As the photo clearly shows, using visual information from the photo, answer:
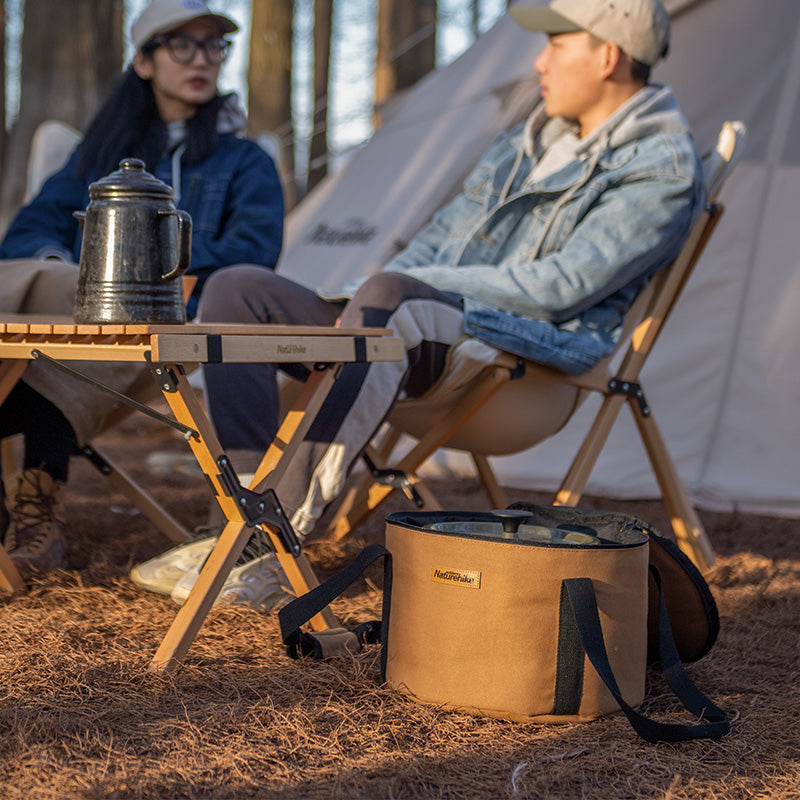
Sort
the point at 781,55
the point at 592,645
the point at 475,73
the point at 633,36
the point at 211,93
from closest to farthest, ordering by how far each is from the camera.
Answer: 1. the point at 592,645
2. the point at 633,36
3. the point at 211,93
4. the point at 781,55
5. the point at 475,73

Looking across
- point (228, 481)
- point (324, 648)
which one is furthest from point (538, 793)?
point (228, 481)

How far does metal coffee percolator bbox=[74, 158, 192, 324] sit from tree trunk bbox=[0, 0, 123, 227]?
12.9 feet

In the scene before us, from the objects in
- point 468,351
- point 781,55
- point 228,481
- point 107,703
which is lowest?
point 107,703

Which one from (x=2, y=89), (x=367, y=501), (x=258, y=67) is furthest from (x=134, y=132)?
(x=2, y=89)

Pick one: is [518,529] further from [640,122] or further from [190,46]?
[190,46]

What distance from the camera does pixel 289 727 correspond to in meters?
1.53

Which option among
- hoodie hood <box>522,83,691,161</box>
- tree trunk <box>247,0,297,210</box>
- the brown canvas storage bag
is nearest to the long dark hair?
hoodie hood <box>522,83,691,161</box>

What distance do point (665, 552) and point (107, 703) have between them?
0.93 m

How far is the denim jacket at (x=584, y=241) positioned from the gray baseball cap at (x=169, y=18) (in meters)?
0.93

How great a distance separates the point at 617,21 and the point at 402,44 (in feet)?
14.8

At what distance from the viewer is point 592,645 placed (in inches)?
61.1

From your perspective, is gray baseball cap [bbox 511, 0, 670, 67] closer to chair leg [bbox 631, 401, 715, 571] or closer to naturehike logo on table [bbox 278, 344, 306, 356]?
chair leg [bbox 631, 401, 715, 571]

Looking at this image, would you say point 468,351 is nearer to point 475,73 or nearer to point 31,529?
point 31,529

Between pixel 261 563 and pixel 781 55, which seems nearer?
pixel 261 563
